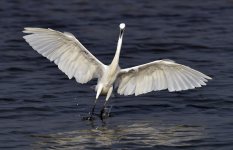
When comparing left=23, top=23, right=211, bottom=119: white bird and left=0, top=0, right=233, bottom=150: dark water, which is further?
left=23, top=23, right=211, bottom=119: white bird

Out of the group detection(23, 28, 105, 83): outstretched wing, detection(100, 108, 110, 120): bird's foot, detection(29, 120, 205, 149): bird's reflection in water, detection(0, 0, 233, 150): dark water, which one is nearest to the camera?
detection(29, 120, 205, 149): bird's reflection in water

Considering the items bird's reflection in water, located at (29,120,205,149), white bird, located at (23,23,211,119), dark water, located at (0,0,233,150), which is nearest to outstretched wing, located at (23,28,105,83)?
white bird, located at (23,23,211,119)

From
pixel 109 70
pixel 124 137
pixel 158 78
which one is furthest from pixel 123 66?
pixel 124 137

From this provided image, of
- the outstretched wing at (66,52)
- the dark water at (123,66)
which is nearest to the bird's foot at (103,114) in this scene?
the dark water at (123,66)

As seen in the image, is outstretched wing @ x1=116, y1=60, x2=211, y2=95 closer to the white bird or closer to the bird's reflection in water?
the white bird

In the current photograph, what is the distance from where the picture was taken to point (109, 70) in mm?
12320

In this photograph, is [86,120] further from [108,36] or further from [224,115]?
[108,36]

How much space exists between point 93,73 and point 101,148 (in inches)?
77.0

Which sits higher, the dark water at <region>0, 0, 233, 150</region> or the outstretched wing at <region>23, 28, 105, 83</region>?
the outstretched wing at <region>23, 28, 105, 83</region>

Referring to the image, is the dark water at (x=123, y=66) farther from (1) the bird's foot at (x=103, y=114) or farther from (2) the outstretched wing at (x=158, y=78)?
(2) the outstretched wing at (x=158, y=78)

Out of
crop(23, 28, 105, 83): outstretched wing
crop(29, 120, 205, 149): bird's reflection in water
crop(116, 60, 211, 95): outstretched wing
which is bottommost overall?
crop(29, 120, 205, 149): bird's reflection in water

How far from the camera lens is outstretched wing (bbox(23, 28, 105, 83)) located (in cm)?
1212

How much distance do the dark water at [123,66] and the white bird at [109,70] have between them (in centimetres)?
45

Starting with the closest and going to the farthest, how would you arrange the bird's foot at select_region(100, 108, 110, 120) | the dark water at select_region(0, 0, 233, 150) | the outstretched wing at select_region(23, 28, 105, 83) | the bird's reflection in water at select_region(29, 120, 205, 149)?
the bird's reflection in water at select_region(29, 120, 205, 149), the dark water at select_region(0, 0, 233, 150), the outstretched wing at select_region(23, 28, 105, 83), the bird's foot at select_region(100, 108, 110, 120)
